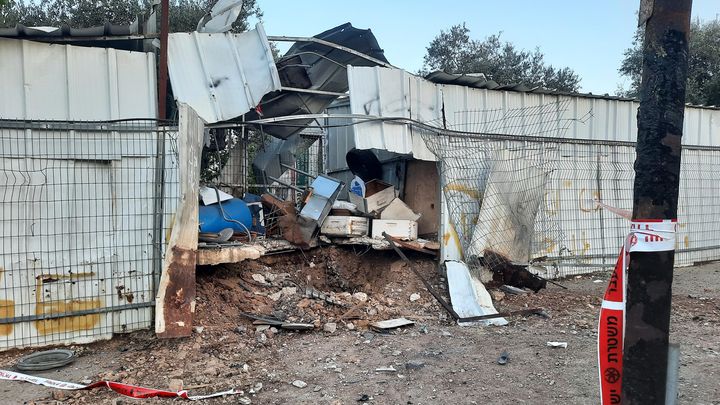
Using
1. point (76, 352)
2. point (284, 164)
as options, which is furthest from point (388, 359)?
point (284, 164)

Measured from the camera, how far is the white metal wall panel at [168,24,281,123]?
6395 millimetres

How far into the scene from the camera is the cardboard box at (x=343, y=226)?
713 centimetres

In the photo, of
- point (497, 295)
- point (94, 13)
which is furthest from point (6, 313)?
point (94, 13)

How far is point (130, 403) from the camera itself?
400 cm

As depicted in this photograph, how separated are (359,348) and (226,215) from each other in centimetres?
272

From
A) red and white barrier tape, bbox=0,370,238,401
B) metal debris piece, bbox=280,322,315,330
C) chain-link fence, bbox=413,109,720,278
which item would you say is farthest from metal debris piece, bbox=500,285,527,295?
red and white barrier tape, bbox=0,370,238,401

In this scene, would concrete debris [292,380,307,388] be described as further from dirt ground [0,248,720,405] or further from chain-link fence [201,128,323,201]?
chain-link fence [201,128,323,201]

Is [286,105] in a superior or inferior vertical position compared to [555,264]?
superior

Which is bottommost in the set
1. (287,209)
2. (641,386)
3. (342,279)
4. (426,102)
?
(342,279)

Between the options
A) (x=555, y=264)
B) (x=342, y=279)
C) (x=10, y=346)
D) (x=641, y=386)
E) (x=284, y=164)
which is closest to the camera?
(x=641, y=386)

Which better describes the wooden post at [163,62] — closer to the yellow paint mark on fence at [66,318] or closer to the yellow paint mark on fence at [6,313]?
the yellow paint mark on fence at [66,318]

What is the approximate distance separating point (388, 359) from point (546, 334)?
5.92 feet

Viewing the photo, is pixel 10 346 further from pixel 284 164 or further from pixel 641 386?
pixel 641 386

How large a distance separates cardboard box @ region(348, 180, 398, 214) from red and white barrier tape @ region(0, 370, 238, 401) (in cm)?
370
